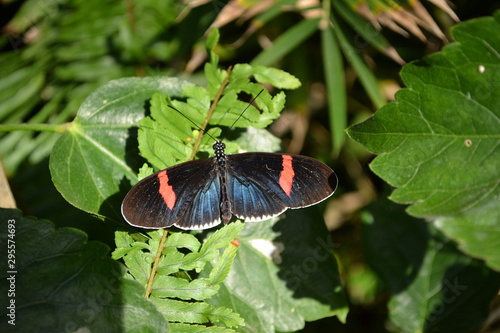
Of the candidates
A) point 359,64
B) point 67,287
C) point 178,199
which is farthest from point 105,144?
point 359,64

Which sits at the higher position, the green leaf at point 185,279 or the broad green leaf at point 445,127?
the broad green leaf at point 445,127

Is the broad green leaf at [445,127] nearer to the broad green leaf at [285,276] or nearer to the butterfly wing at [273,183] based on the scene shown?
the butterfly wing at [273,183]

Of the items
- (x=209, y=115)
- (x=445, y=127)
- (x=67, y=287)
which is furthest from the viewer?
(x=209, y=115)

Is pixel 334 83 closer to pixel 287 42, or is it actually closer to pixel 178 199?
pixel 287 42

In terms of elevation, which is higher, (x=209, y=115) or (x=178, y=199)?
(x=209, y=115)

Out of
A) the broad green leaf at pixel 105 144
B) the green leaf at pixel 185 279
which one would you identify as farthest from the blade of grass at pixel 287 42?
the green leaf at pixel 185 279

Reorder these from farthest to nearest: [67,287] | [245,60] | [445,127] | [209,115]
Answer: [245,60] < [209,115] < [445,127] < [67,287]
